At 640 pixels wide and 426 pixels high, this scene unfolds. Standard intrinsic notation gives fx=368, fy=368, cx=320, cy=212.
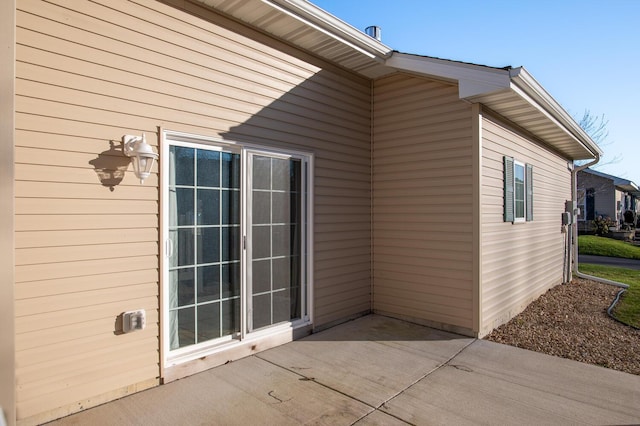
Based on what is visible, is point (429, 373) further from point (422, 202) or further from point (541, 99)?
point (541, 99)

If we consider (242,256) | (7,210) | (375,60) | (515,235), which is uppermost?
(375,60)

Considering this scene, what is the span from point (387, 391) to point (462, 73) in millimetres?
3327

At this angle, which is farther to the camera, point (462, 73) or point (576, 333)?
point (576, 333)

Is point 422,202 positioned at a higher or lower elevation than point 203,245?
higher

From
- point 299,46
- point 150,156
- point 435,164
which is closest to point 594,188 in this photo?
point 435,164

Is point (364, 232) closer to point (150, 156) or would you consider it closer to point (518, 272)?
point (518, 272)

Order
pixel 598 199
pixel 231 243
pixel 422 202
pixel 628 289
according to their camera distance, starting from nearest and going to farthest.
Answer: pixel 231 243, pixel 422 202, pixel 628 289, pixel 598 199

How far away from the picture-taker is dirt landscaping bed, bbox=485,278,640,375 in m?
3.74

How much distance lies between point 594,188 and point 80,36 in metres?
23.8

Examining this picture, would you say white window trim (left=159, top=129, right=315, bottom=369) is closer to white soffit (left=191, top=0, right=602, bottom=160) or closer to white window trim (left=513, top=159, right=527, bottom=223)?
white soffit (left=191, top=0, right=602, bottom=160)

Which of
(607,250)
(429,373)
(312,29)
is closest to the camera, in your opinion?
(429,373)

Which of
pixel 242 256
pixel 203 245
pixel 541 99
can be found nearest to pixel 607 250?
pixel 541 99

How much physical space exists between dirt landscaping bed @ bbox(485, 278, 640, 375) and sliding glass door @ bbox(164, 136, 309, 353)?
255 centimetres

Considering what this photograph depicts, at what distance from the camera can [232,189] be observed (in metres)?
3.58
